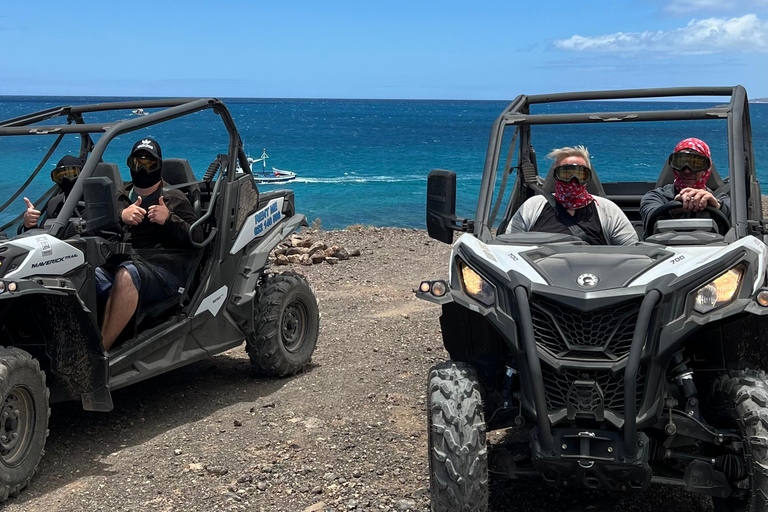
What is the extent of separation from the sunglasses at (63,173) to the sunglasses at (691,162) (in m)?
4.03

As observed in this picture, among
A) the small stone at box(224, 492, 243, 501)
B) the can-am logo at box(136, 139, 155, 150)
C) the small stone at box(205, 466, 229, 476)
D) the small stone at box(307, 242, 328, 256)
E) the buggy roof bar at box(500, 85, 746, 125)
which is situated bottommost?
the small stone at box(307, 242, 328, 256)

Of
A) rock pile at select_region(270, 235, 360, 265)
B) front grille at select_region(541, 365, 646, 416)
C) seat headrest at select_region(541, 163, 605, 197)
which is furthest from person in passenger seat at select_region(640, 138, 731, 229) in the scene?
rock pile at select_region(270, 235, 360, 265)

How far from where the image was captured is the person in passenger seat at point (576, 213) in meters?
5.44

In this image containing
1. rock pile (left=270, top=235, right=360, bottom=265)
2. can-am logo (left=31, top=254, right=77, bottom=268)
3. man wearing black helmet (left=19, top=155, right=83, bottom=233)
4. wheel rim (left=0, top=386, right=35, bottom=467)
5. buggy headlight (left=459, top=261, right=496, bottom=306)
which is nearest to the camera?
buggy headlight (left=459, top=261, right=496, bottom=306)

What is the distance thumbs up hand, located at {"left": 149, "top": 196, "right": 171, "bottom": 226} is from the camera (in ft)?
20.7

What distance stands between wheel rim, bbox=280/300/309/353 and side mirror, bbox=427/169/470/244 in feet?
8.68

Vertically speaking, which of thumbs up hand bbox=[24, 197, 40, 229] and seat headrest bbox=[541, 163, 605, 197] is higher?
seat headrest bbox=[541, 163, 605, 197]

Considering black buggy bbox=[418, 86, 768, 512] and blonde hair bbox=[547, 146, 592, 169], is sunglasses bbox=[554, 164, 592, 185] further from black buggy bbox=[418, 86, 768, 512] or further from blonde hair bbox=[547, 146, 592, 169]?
black buggy bbox=[418, 86, 768, 512]

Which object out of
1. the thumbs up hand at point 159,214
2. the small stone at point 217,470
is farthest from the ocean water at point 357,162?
the small stone at point 217,470

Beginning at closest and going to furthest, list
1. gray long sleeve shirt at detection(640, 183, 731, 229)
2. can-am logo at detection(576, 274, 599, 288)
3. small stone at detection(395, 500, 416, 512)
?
1. can-am logo at detection(576, 274, 599, 288)
2. small stone at detection(395, 500, 416, 512)
3. gray long sleeve shirt at detection(640, 183, 731, 229)

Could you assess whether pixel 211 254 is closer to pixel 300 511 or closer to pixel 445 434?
pixel 300 511

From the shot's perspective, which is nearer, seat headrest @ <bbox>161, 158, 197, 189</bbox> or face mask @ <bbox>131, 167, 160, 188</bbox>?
face mask @ <bbox>131, 167, 160, 188</bbox>

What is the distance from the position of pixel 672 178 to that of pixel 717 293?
2112mm

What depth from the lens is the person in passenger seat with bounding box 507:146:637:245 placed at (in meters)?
5.44
